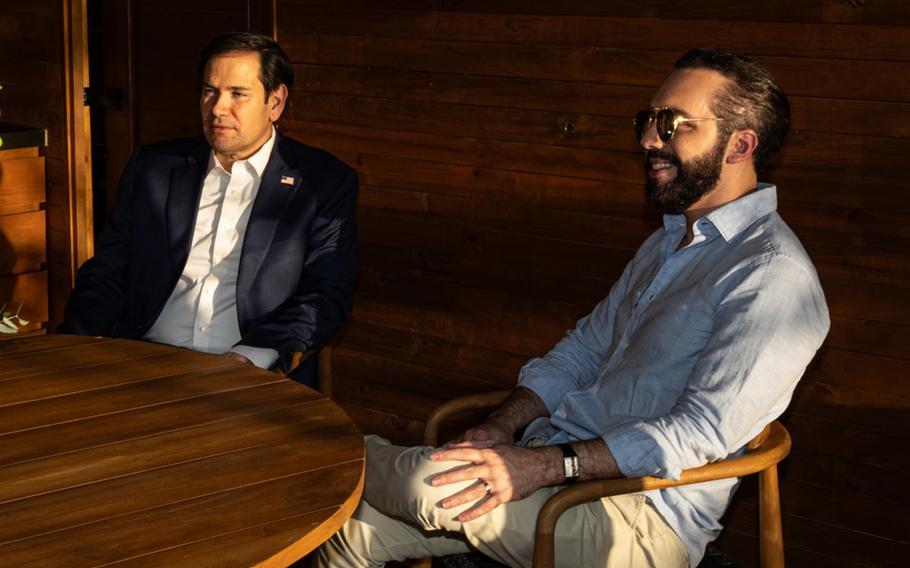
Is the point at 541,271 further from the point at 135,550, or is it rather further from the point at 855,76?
the point at 135,550

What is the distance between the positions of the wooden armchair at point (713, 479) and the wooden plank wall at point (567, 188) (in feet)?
3.68

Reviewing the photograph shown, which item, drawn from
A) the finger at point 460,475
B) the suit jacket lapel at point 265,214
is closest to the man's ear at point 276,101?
the suit jacket lapel at point 265,214

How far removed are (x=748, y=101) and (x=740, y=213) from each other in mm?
257

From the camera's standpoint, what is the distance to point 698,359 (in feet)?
7.84

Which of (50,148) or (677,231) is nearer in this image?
(677,231)

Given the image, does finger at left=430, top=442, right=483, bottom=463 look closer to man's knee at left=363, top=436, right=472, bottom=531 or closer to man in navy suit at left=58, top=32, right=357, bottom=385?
man's knee at left=363, top=436, right=472, bottom=531

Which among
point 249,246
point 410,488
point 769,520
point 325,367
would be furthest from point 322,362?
point 769,520

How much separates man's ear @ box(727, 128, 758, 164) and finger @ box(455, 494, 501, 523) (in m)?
0.90

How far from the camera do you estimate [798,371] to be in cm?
234

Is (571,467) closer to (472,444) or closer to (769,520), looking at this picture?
(472,444)

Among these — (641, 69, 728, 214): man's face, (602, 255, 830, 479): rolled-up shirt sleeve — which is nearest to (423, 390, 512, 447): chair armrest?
(602, 255, 830, 479): rolled-up shirt sleeve

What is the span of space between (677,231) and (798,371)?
54 cm

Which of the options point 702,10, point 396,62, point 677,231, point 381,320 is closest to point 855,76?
point 702,10

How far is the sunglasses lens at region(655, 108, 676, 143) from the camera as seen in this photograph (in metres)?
2.63
